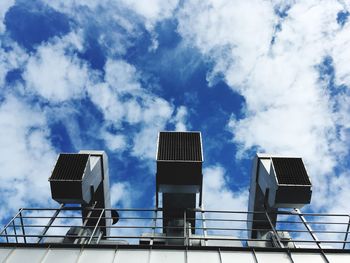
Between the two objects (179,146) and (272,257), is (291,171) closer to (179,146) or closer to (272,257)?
(272,257)

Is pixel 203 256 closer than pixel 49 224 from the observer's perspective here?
Yes

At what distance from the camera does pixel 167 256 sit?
8.41 meters

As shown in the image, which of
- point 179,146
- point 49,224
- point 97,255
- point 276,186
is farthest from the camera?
point 179,146

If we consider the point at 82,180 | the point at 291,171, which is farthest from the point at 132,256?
the point at 291,171

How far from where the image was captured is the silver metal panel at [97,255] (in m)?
8.27

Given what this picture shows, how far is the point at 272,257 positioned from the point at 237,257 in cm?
91

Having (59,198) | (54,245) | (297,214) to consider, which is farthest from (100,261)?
(297,214)

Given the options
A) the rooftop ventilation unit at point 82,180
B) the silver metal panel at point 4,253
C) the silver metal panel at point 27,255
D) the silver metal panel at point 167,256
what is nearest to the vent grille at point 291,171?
the silver metal panel at point 167,256

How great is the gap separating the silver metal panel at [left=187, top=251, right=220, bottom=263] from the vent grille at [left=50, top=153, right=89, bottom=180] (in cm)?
489

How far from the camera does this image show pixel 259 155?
42.1 feet

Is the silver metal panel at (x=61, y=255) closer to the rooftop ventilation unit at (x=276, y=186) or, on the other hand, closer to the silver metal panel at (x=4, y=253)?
the silver metal panel at (x=4, y=253)

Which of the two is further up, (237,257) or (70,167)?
(70,167)

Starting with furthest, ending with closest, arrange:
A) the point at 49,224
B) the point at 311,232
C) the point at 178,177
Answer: the point at 178,177
the point at 49,224
the point at 311,232

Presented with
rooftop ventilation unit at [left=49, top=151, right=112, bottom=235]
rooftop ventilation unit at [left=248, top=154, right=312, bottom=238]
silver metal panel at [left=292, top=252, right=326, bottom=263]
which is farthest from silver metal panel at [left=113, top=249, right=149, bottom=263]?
silver metal panel at [left=292, top=252, right=326, bottom=263]
